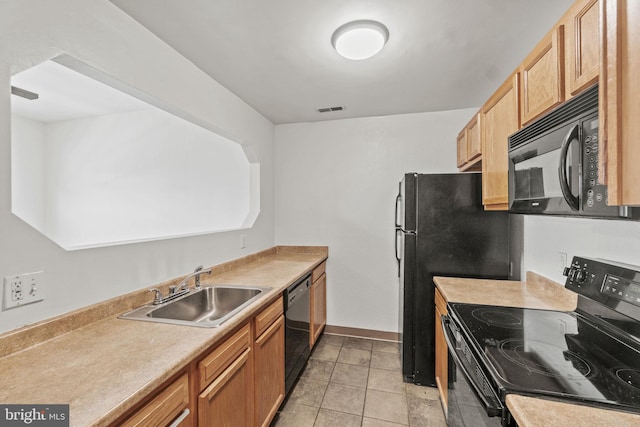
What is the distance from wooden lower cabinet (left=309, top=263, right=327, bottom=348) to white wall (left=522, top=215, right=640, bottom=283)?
1.72 metres

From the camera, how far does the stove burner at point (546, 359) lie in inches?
35.9

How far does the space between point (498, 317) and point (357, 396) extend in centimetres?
130

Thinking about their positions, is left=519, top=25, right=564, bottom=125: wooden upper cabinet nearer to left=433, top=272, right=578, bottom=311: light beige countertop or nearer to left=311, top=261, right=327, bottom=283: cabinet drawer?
left=433, top=272, right=578, bottom=311: light beige countertop

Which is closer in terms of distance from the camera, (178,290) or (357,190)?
(178,290)

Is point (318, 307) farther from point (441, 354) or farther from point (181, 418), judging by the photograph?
point (181, 418)

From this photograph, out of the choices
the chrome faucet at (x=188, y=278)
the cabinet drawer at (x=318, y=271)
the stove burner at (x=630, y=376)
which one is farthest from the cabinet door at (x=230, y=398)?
the stove burner at (x=630, y=376)

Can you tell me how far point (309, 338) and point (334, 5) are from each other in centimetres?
A: 247

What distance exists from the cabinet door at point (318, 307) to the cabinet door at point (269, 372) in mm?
764

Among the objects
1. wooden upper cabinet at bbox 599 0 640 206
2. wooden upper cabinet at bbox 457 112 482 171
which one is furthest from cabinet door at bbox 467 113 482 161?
wooden upper cabinet at bbox 599 0 640 206

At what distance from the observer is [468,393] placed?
3.76 ft

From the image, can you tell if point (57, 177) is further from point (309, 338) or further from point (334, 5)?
point (334, 5)

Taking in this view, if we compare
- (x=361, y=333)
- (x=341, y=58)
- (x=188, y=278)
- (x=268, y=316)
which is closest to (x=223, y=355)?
(x=268, y=316)

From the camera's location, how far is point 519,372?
2.98ft

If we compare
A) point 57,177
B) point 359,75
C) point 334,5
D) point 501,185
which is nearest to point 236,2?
point 334,5
